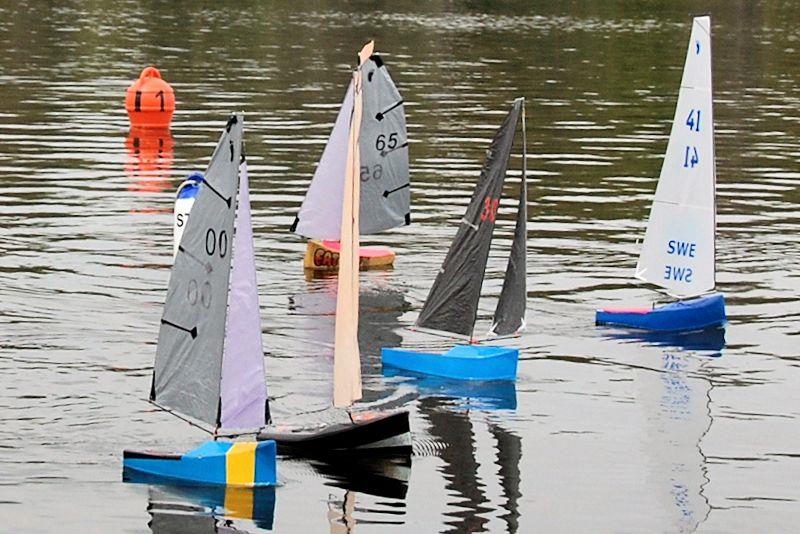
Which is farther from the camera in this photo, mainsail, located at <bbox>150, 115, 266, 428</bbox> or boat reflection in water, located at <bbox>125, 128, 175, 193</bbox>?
boat reflection in water, located at <bbox>125, 128, 175, 193</bbox>

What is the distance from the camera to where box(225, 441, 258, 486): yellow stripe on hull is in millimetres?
22469

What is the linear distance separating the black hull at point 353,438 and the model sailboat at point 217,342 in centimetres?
112

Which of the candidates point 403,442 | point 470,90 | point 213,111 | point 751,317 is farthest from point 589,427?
point 470,90

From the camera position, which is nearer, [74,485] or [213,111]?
[74,485]

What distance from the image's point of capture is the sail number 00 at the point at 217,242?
22109mm

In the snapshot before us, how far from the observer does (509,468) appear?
24.1m

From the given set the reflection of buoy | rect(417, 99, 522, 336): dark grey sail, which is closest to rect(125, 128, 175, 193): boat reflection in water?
the reflection of buoy

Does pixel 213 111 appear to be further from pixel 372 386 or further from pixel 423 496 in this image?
pixel 423 496

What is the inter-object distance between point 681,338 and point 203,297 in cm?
1219

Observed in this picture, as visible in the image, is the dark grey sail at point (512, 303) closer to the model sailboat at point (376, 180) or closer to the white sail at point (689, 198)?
the white sail at point (689, 198)

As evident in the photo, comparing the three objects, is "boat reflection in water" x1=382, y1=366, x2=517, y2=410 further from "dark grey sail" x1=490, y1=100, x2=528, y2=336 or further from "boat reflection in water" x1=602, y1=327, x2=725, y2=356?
"boat reflection in water" x1=602, y1=327, x2=725, y2=356

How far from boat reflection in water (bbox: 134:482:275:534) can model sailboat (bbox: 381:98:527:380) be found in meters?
6.48

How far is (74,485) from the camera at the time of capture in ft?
74.4

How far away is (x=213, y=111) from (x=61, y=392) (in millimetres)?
37181
